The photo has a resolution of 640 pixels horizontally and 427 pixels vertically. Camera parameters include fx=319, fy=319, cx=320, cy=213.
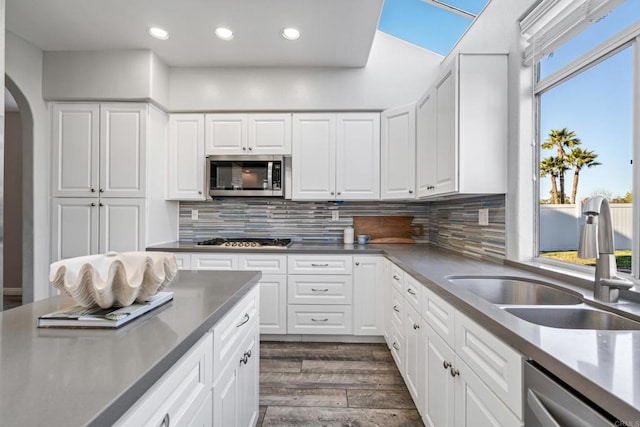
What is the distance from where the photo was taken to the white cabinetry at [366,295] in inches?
112

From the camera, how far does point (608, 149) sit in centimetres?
143

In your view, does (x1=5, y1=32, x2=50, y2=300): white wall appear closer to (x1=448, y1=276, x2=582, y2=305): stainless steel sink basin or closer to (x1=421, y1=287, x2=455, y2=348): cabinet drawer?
(x1=421, y1=287, x2=455, y2=348): cabinet drawer

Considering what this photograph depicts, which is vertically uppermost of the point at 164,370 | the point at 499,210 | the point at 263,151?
the point at 263,151

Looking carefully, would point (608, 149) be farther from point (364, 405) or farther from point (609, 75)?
point (364, 405)

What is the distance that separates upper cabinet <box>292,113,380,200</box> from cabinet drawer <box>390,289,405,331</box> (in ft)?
3.43

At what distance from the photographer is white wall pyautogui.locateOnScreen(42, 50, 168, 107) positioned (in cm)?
281

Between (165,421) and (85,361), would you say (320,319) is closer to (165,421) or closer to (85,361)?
(165,421)

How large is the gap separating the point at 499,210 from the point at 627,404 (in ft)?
5.74

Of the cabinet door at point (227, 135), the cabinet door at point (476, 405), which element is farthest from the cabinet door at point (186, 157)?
the cabinet door at point (476, 405)

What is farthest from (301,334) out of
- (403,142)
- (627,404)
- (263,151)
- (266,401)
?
(627,404)

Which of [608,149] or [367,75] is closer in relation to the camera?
[608,149]

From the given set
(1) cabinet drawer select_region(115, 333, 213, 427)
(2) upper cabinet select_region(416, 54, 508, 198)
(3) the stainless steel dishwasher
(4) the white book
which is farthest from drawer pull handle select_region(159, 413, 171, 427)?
(2) upper cabinet select_region(416, 54, 508, 198)

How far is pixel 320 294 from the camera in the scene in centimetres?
288

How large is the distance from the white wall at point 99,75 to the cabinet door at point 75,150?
123 mm
